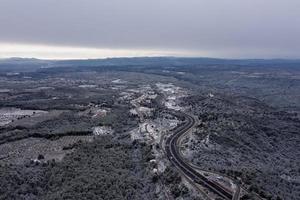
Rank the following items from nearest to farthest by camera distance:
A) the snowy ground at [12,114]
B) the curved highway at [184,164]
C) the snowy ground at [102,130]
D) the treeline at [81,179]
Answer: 1. the treeline at [81,179]
2. the curved highway at [184,164]
3. the snowy ground at [102,130]
4. the snowy ground at [12,114]

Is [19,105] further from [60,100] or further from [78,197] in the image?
[78,197]

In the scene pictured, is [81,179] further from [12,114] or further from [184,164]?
[12,114]

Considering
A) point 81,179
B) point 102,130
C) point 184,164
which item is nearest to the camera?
point 81,179

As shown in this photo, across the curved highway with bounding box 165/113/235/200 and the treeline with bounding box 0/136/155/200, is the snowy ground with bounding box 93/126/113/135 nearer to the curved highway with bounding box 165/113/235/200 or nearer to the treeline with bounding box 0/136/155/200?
the curved highway with bounding box 165/113/235/200

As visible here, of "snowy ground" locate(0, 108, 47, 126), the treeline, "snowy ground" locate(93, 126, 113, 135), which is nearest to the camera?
the treeline

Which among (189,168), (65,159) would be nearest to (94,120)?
(65,159)

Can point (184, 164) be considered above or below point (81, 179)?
below

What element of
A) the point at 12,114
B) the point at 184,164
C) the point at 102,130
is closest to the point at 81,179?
the point at 184,164

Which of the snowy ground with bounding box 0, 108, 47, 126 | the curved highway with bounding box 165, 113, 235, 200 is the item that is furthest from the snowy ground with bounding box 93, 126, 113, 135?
the snowy ground with bounding box 0, 108, 47, 126

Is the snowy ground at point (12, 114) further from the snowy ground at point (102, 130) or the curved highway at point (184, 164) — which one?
the curved highway at point (184, 164)

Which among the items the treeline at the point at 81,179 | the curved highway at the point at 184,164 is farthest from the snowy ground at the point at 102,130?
the treeline at the point at 81,179
